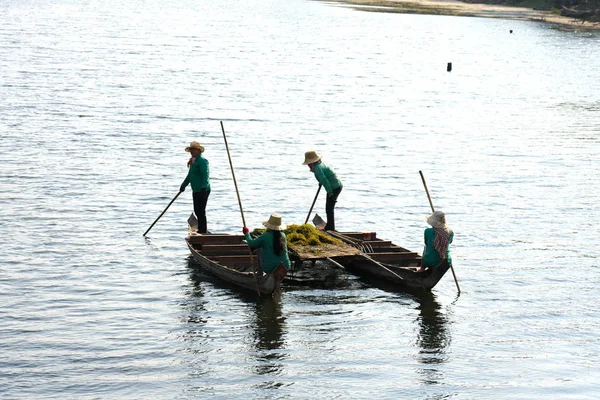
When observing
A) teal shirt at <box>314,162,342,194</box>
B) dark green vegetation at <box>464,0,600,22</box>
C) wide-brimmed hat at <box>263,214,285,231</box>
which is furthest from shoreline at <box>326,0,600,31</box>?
wide-brimmed hat at <box>263,214,285,231</box>

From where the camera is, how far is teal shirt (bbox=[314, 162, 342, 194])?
21953 millimetres

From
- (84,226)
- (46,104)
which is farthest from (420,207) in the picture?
(46,104)

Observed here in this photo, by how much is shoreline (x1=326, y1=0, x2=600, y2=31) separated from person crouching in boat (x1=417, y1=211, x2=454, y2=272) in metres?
91.3

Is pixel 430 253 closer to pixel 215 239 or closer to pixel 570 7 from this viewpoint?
pixel 215 239

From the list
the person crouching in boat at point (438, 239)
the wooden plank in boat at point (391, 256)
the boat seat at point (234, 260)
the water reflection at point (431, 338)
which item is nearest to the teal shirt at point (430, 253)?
the person crouching in boat at point (438, 239)

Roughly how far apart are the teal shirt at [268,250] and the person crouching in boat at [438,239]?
292 centimetres

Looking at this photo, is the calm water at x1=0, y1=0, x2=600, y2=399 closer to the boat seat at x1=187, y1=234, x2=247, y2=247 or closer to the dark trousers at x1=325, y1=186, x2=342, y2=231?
the boat seat at x1=187, y1=234, x2=247, y2=247

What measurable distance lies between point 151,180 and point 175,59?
135ft

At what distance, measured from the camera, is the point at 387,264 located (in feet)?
67.2

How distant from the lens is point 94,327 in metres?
17.6

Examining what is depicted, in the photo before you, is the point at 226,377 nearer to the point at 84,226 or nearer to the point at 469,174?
the point at 84,226

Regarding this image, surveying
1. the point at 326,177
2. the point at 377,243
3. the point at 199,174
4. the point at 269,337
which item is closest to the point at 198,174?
the point at 199,174

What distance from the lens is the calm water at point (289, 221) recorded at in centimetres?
1606

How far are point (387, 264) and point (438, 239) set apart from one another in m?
2.00
